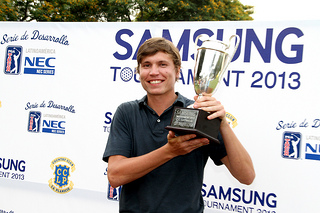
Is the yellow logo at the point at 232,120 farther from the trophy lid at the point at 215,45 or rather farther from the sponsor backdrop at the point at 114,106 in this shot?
the trophy lid at the point at 215,45

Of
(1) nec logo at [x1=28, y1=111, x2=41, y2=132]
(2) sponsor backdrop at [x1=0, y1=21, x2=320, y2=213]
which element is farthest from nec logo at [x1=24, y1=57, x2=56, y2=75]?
(1) nec logo at [x1=28, y1=111, x2=41, y2=132]

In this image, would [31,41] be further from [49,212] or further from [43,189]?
[49,212]

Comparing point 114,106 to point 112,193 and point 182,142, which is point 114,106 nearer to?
point 112,193

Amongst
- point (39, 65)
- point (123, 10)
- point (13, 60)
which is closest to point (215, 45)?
point (39, 65)

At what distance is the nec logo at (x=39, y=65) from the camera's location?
3.35m

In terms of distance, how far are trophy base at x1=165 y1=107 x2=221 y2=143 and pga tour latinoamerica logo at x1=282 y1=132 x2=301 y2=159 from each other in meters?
1.58

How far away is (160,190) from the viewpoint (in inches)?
56.7

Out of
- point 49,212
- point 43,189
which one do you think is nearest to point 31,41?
point 43,189

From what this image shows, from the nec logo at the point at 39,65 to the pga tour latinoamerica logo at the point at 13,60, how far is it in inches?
3.7

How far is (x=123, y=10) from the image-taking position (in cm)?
1066

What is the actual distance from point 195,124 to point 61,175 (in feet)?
7.78

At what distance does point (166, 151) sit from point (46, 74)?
242cm

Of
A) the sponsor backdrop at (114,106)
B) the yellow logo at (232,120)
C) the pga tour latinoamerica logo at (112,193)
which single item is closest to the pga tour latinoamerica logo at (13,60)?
the sponsor backdrop at (114,106)

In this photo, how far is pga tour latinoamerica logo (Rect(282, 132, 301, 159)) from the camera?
2689 mm
